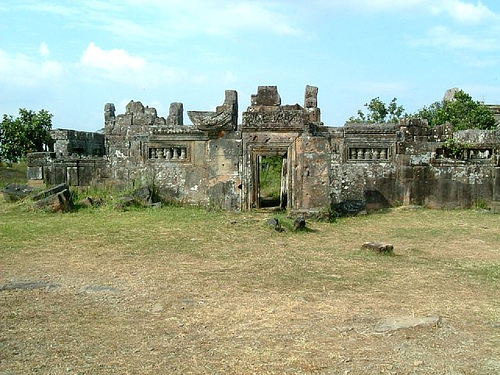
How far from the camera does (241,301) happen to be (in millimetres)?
5262

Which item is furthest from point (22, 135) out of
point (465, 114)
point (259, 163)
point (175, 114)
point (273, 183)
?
point (465, 114)

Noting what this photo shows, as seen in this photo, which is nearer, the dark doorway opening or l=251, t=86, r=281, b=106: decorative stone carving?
l=251, t=86, r=281, b=106: decorative stone carving

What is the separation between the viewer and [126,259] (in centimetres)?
714

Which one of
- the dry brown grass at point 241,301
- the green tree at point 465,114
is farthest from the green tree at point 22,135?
the green tree at point 465,114

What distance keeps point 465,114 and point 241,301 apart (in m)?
17.4

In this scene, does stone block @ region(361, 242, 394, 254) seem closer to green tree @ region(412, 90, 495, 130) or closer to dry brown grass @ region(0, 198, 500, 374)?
dry brown grass @ region(0, 198, 500, 374)

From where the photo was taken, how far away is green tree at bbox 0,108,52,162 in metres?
21.3

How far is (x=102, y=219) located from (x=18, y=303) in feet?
18.8

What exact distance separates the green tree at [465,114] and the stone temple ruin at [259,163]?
6311mm

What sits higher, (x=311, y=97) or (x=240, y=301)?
(x=311, y=97)

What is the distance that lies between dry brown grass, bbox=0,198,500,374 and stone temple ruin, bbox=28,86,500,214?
3.08m

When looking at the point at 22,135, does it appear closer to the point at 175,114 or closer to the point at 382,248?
the point at 175,114

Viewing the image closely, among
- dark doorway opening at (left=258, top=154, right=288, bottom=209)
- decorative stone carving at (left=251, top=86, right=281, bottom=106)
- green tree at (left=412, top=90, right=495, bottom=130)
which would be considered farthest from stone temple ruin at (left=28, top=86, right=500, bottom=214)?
green tree at (left=412, top=90, right=495, bottom=130)

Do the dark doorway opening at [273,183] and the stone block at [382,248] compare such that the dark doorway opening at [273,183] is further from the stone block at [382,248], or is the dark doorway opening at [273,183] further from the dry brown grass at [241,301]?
the stone block at [382,248]
